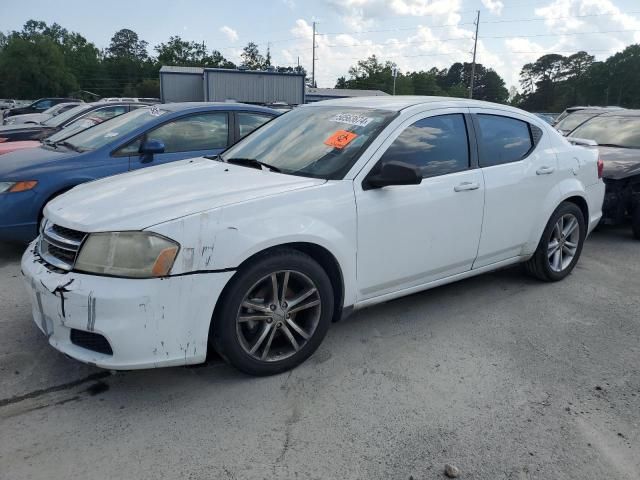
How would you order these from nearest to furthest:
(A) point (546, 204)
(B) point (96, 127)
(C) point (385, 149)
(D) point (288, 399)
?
(D) point (288, 399) < (C) point (385, 149) < (A) point (546, 204) < (B) point (96, 127)

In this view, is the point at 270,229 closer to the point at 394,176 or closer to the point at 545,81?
the point at 394,176

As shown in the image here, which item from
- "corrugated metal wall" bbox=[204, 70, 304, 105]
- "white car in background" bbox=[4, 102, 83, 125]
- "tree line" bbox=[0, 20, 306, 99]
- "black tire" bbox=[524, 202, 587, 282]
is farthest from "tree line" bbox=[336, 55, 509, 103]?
"black tire" bbox=[524, 202, 587, 282]

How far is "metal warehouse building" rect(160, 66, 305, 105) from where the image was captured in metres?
31.1

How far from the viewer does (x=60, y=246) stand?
2850mm

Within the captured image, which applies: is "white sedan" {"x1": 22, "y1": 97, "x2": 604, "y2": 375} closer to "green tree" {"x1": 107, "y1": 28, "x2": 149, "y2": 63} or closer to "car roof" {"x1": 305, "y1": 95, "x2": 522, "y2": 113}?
"car roof" {"x1": 305, "y1": 95, "x2": 522, "y2": 113}

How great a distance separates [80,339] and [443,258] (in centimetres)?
240

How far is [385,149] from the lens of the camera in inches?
135

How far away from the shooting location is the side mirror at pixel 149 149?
5273 mm

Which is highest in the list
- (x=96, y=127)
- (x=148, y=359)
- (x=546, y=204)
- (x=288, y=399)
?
(x=96, y=127)

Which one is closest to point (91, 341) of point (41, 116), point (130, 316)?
point (130, 316)

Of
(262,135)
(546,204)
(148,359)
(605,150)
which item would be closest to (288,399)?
(148,359)

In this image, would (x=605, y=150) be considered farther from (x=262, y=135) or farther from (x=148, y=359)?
(x=148, y=359)

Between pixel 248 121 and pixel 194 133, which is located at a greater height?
pixel 248 121

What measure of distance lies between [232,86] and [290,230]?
3033cm
